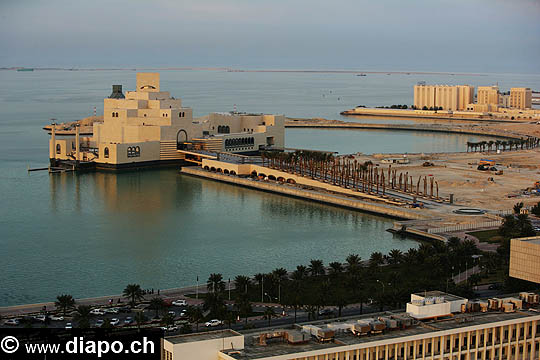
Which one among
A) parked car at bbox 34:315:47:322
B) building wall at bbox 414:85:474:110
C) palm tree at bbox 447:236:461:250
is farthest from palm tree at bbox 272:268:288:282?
building wall at bbox 414:85:474:110

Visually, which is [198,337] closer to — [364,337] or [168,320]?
[364,337]

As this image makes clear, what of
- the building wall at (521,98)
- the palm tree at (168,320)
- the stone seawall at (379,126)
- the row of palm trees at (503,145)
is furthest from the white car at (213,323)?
the building wall at (521,98)

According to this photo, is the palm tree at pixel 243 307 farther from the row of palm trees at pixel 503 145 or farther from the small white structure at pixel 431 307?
the row of palm trees at pixel 503 145

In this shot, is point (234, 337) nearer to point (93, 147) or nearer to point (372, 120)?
point (93, 147)

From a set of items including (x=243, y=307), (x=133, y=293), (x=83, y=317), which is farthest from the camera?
(x=133, y=293)

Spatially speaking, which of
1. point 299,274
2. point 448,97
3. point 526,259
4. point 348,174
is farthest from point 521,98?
point 526,259
